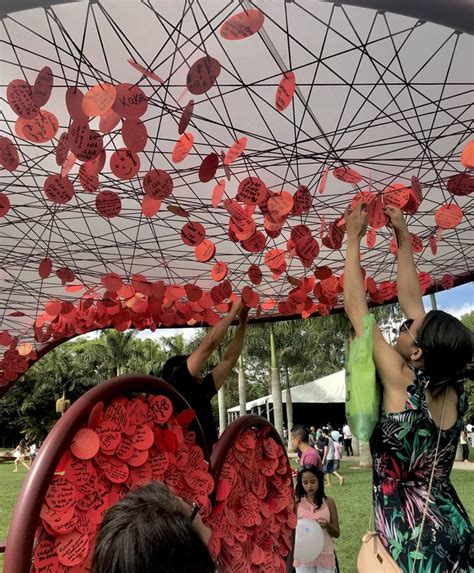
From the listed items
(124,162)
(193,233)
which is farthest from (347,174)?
(124,162)

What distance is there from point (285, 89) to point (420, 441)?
1.49 meters

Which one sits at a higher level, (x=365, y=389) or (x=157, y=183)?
(x=157, y=183)

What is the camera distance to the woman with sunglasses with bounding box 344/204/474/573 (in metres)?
1.80

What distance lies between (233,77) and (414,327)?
179 centimetres

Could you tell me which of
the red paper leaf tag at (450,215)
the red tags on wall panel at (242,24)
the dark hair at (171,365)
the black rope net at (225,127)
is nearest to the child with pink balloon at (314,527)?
the black rope net at (225,127)

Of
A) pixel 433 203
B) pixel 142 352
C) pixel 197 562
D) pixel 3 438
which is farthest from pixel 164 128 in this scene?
pixel 3 438

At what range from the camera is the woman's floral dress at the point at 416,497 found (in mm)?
1786

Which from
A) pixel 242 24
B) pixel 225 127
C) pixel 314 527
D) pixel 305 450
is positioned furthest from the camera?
pixel 305 450

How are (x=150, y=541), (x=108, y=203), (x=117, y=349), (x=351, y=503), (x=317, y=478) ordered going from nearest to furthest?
(x=150, y=541) → (x=108, y=203) → (x=317, y=478) → (x=351, y=503) → (x=117, y=349)

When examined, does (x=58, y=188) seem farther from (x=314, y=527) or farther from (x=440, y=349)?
(x=314, y=527)

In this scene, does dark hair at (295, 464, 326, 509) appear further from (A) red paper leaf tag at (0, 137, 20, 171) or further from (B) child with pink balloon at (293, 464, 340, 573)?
(A) red paper leaf tag at (0, 137, 20, 171)

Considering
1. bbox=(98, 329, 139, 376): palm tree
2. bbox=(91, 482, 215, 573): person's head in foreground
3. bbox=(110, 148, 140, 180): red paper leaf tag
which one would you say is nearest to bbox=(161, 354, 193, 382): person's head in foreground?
bbox=(110, 148, 140, 180): red paper leaf tag

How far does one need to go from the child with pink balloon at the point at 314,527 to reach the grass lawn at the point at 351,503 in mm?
1876

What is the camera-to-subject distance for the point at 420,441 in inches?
72.8
